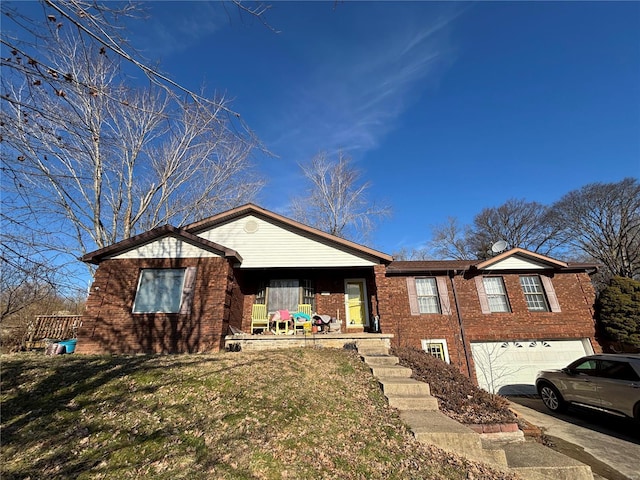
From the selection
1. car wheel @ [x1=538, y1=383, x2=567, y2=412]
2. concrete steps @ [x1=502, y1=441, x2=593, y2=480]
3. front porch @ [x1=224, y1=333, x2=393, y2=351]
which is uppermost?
front porch @ [x1=224, y1=333, x2=393, y2=351]

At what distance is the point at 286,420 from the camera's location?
4.47 meters

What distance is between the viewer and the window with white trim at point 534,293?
12.3m

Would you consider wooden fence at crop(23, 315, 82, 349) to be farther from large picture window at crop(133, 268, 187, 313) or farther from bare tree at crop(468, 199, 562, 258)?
bare tree at crop(468, 199, 562, 258)

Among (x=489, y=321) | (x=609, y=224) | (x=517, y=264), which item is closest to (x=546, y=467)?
(x=489, y=321)

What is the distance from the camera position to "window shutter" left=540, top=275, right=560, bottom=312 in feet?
39.8

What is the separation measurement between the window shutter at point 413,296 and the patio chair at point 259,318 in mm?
6295

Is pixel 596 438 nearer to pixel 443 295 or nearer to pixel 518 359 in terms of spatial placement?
pixel 518 359

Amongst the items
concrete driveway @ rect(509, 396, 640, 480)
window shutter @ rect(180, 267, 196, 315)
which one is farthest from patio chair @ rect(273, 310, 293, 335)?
concrete driveway @ rect(509, 396, 640, 480)

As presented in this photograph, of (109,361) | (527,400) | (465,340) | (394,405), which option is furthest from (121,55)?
(527,400)

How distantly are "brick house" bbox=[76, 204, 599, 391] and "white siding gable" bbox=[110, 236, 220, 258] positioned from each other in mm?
36

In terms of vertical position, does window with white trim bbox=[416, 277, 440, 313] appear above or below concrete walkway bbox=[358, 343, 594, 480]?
above

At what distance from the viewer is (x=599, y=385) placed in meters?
7.20

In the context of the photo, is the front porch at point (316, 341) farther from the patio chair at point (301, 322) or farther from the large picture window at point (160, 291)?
the large picture window at point (160, 291)

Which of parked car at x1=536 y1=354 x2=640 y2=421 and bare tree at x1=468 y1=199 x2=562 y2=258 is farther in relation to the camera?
bare tree at x1=468 y1=199 x2=562 y2=258
